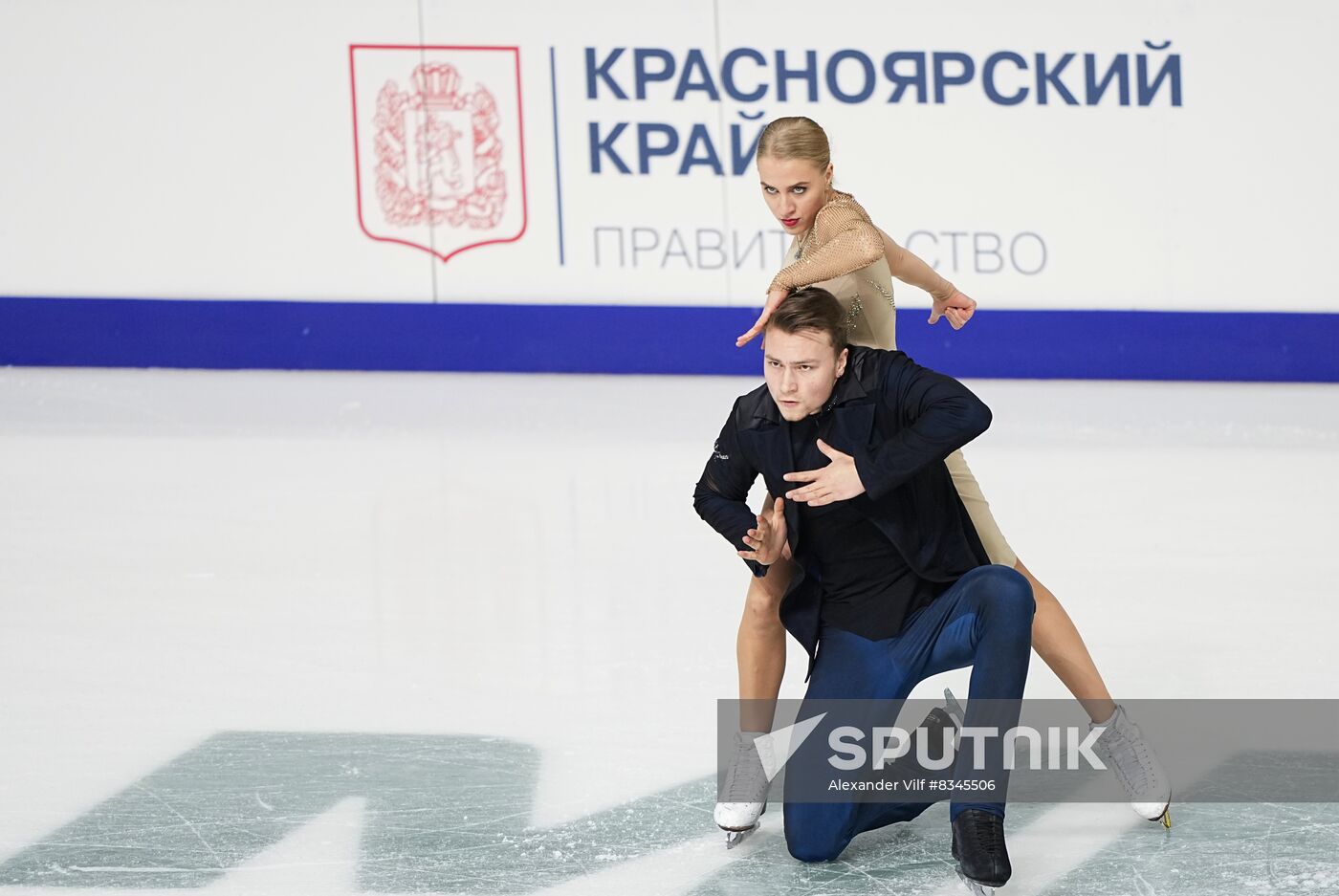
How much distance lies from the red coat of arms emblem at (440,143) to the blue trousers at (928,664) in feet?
14.5

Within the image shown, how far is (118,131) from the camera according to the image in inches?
266

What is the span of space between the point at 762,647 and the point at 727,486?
26cm

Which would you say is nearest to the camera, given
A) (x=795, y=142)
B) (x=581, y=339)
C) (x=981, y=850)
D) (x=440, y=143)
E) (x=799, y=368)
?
(x=981, y=850)

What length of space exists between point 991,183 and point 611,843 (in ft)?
14.7

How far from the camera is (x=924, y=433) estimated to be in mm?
2332

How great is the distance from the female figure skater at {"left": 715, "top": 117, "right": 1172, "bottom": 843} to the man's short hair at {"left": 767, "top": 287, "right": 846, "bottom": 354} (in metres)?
0.04

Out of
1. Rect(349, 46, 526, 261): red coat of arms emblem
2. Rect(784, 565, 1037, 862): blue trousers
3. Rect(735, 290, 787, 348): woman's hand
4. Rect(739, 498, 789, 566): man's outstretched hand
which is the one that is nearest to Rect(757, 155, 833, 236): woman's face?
Rect(735, 290, 787, 348): woman's hand

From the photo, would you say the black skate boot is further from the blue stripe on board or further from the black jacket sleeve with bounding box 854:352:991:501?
the blue stripe on board

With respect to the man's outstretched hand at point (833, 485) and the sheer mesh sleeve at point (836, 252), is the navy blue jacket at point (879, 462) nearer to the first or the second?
the man's outstretched hand at point (833, 485)

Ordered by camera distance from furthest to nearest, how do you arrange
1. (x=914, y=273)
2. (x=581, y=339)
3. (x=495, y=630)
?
1. (x=581, y=339)
2. (x=495, y=630)
3. (x=914, y=273)

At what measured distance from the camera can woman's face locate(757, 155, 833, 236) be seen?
250cm

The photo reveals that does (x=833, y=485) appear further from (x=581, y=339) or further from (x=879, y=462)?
(x=581, y=339)

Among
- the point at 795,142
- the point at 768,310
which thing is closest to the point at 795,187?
the point at 795,142

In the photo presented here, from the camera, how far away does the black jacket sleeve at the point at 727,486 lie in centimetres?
245
